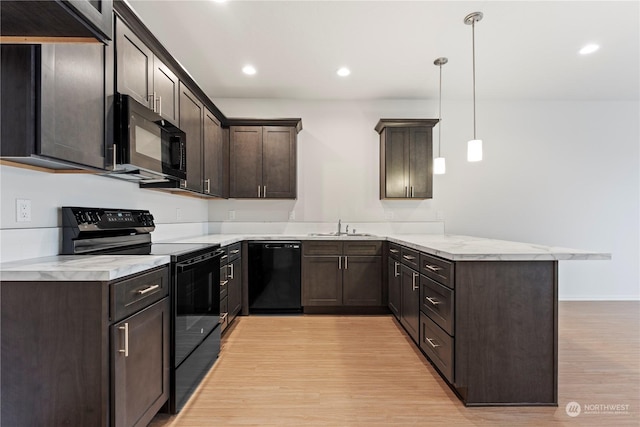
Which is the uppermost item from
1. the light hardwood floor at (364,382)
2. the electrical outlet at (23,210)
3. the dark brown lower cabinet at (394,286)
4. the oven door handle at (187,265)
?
the electrical outlet at (23,210)

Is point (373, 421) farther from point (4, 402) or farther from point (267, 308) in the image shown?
point (267, 308)

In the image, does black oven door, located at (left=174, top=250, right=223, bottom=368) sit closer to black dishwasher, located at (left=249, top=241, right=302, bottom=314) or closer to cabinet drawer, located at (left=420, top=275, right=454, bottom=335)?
black dishwasher, located at (left=249, top=241, right=302, bottom=314)

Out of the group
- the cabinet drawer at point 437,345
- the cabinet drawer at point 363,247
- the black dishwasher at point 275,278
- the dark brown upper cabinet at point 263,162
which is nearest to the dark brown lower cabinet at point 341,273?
the cabinet drawer at point 363,247

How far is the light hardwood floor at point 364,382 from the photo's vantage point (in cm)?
179

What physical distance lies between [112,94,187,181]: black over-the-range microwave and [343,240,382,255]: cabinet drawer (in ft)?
6.56

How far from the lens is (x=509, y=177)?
4.28 meters

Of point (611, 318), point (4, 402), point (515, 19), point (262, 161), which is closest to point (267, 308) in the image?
point (262, 161)

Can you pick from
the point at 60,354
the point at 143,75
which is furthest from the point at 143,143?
the point at 60,354

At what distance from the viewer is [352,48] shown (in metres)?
2.94

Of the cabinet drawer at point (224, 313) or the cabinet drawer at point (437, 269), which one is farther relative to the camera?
the cabinet drawer at point (224, 313)

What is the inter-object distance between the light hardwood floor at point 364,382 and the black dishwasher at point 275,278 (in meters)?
0.38

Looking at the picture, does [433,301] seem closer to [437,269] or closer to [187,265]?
[437,269]

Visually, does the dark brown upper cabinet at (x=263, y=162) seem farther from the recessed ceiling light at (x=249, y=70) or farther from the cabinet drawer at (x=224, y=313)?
the cabinet drawer at (x=224, y=313)

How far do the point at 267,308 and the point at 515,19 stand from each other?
3.68 m
